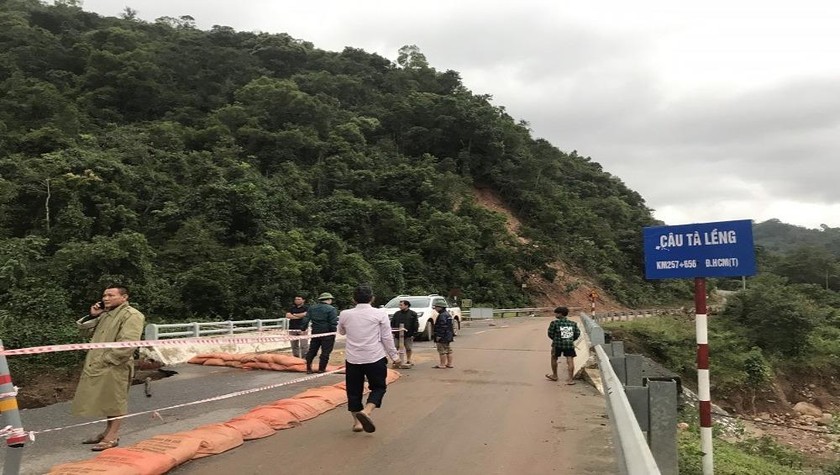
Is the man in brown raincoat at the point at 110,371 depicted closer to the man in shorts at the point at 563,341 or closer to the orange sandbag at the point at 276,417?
the orange sandbag at the point at 276,417

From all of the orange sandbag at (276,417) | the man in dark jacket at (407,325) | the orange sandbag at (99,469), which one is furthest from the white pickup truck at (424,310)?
the orange sandbag at (99,469)

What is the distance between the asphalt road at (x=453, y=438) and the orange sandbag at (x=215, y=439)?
8 centimetres

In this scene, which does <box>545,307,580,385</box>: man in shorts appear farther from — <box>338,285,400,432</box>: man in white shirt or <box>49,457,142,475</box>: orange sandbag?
<box>49,457,142,475</box>: orange sandbag

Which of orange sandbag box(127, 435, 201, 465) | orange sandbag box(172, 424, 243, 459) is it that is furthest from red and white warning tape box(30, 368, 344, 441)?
orange sandbag box(172, 424, 243, 459)

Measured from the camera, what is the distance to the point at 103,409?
5.84 meters

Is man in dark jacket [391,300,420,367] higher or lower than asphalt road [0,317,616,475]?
higher

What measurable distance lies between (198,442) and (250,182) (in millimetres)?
27745

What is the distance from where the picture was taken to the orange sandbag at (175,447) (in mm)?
5289

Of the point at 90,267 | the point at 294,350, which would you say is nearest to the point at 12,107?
the point at 90,267

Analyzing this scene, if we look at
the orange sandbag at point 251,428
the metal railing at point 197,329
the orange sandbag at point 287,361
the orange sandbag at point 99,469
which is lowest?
the orange sandbag at point 287,361

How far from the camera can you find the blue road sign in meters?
5.25

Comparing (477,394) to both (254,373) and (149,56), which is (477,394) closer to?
(254,373)

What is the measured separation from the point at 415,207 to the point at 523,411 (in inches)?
1502

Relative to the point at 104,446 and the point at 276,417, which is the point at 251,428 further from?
the point at 104,446
